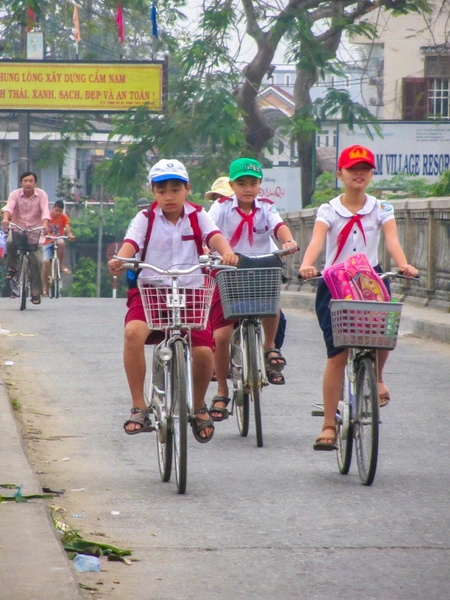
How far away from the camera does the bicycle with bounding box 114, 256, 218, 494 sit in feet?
19.1

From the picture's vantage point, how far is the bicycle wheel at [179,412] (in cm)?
569

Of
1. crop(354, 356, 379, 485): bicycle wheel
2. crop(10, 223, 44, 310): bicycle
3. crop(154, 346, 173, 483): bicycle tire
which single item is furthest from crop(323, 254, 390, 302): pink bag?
crop(10, 223, 44, 310): bicycle

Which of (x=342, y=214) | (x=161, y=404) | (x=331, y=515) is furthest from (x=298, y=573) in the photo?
(x=342, y=214)

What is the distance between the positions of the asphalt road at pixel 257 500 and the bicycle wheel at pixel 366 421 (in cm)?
11

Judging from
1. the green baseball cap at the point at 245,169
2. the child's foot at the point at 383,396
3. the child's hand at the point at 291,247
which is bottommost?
the child's foot at the point at 383,396

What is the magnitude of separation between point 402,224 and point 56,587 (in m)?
14.5

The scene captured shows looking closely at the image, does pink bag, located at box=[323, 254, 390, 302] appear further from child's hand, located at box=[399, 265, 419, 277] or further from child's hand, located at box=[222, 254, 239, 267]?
child's hand, located at box=[222, 254, 239, 267]

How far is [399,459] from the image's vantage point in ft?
22.5

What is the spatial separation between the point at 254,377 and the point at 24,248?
9555 millimetres

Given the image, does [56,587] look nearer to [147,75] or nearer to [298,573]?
[298,573]

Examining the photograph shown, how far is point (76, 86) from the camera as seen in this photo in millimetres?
34281

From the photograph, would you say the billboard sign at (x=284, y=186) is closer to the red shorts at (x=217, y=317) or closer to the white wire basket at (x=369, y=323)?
the red shorts at (x=217, y=317)

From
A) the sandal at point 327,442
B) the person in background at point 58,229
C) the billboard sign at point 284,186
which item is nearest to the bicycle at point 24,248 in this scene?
the person in background at point 58,229

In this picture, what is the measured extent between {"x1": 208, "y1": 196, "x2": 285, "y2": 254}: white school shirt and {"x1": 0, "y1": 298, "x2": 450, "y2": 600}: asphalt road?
46.2 inches
